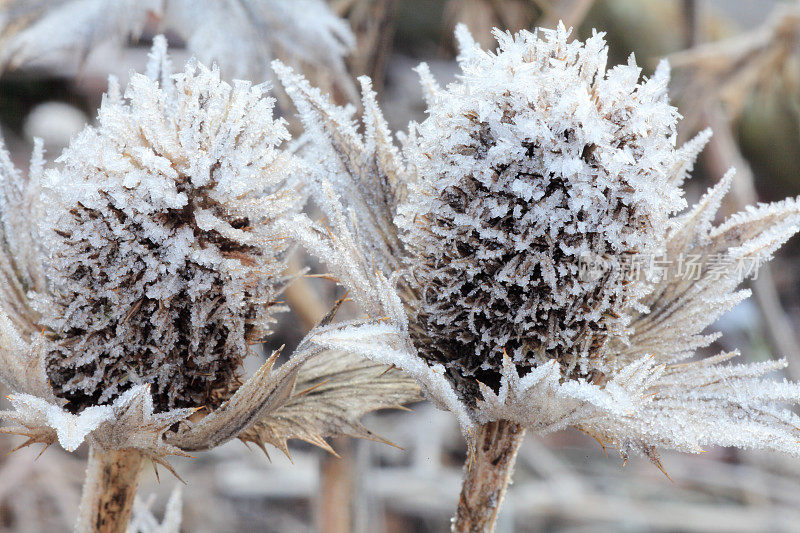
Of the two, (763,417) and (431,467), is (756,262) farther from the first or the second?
(431,467)

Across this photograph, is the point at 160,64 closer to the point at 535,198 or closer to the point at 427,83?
the point at 427,83

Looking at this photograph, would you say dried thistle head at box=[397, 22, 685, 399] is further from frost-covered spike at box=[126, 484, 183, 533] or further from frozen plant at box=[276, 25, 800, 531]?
frost-covered spike at box=[126, 484, 183, 533]

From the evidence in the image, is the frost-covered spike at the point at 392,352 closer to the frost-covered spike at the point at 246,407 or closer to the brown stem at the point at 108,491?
the frost-covered spike at the point at 246,407

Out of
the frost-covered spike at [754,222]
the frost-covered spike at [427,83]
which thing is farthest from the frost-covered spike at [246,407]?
the frost-covered spike at [754,222]

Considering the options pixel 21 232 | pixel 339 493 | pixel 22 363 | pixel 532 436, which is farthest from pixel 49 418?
pixel 532 436

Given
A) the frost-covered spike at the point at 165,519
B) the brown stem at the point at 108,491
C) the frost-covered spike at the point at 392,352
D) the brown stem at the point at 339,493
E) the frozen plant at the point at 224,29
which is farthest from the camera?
the brown stem at the point at 339,493
